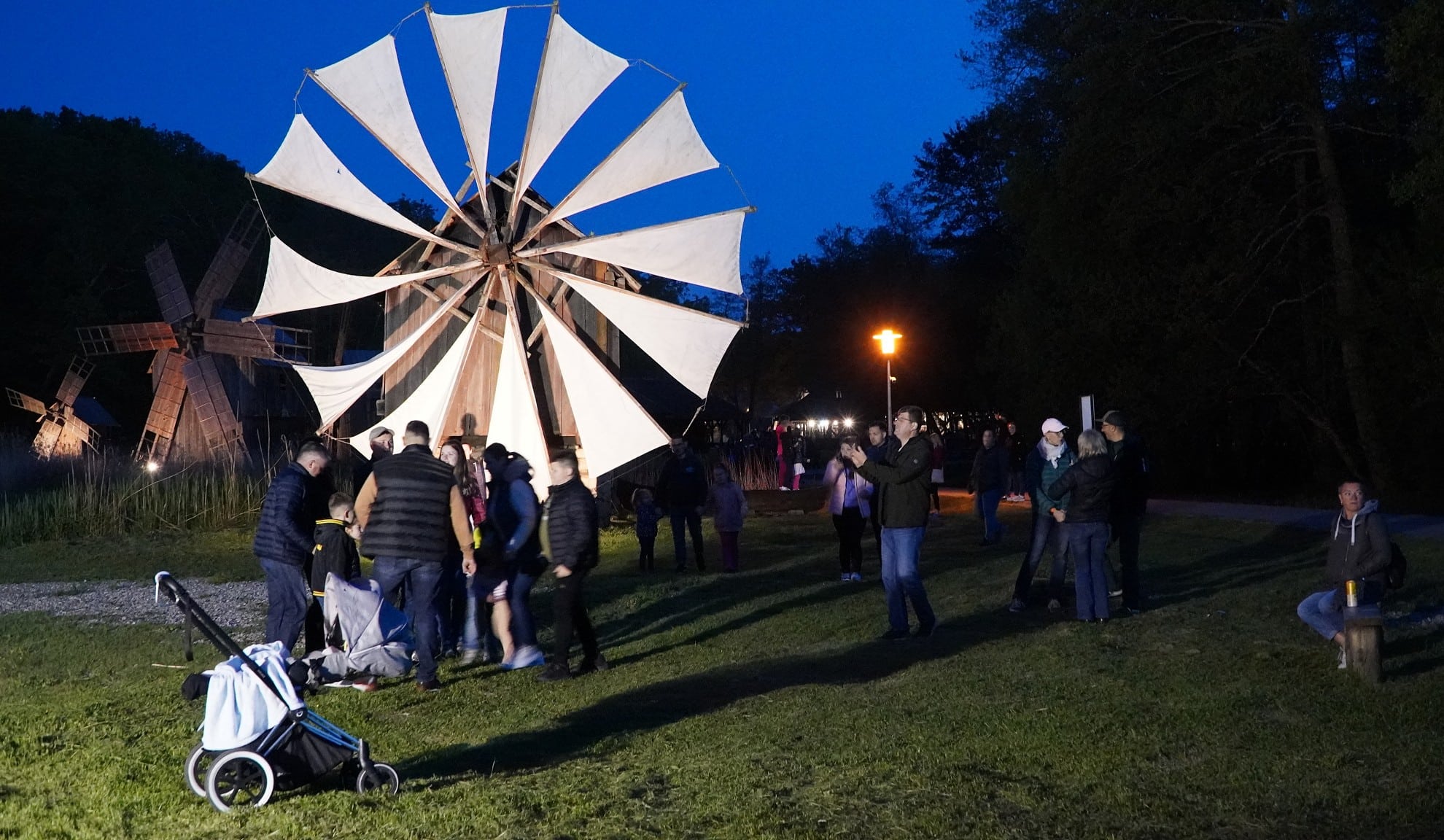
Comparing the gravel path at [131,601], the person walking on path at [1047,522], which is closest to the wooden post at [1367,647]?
the person walking on path at [1047,522]

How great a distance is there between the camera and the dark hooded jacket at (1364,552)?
8.46m

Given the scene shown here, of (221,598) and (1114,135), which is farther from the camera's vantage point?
(1114,135)

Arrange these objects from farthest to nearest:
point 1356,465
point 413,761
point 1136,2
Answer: point 1356,465, point 1136,2, point 413,761

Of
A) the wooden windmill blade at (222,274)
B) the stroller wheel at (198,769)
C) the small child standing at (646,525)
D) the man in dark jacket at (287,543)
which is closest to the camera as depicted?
the stroller wheel at (198,769)

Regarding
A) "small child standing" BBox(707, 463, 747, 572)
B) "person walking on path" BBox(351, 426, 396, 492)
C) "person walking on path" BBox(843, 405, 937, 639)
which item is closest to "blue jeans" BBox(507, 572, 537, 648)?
"person walking on path" BBox(351, 426, 396, 492)

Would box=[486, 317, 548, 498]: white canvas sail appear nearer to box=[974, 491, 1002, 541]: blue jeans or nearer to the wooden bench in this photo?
box=[974, 491, 1002, 541]: blue jeans

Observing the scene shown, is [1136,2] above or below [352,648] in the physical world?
above

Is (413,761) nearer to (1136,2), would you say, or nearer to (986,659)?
(986,659)

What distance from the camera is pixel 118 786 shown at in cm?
641

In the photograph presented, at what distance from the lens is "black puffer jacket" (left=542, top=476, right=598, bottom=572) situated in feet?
31.2

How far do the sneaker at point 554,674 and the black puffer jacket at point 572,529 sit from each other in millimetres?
726

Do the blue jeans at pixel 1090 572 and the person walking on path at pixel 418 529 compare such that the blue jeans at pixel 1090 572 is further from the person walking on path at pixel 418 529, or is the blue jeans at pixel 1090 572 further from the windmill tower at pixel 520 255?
the windmill tower at pixel 520 255

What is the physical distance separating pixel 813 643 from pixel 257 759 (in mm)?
5798

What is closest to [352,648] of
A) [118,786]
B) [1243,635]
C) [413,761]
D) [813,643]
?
[413,761]
